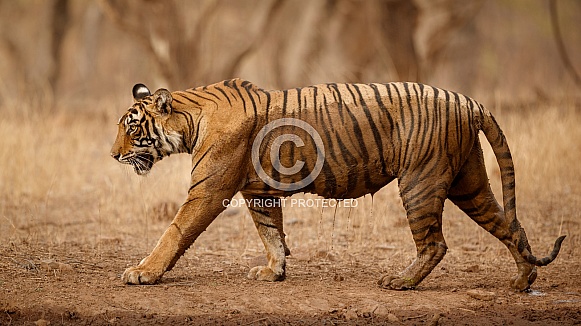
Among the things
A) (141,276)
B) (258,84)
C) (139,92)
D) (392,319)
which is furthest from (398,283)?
(258,84)

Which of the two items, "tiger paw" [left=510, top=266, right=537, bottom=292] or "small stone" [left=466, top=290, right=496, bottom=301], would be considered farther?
"tiger paw" [left=510, top=266, right=537, bottom=292]

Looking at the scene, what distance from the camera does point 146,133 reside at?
5785 mm

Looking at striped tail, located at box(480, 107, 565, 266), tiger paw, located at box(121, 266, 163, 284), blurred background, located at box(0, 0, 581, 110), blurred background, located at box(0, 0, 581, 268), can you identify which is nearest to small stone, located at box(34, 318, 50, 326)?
tiger paw, located at box(121, 266, 163, 284)

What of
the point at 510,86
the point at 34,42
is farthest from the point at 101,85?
the point at 510,86

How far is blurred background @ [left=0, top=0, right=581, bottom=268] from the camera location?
796 centimetres

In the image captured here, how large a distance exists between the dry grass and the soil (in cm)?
40

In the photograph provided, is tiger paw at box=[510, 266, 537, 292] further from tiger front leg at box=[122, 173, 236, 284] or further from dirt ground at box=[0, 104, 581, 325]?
tiger front leg at box=[122, 173, 236, 284]

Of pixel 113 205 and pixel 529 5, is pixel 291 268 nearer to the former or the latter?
pixel 113 205

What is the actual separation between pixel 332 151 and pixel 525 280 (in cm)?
151

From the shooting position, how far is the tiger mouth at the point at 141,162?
5.84m

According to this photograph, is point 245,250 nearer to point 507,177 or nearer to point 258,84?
point 507,177

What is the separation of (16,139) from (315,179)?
17.9ft

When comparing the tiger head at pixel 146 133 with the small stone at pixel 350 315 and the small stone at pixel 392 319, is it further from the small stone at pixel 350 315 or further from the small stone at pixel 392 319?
the small stone at pixel 392 319
